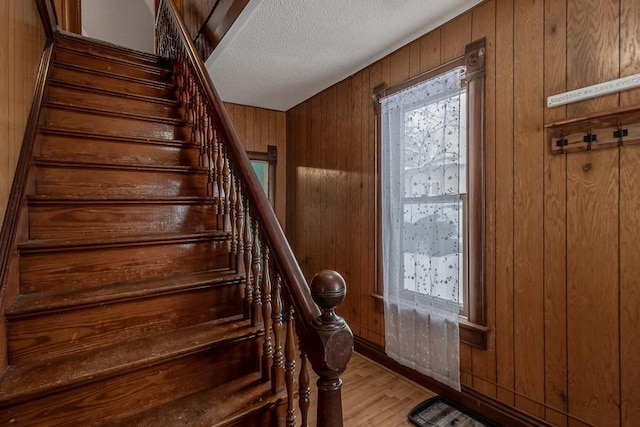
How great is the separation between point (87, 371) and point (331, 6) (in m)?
2.31

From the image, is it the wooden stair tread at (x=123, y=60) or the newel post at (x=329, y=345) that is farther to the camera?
the wooden stair tread at (x=123, y=60)

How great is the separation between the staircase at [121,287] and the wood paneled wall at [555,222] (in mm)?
1563

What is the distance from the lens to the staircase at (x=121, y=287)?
3.62 feet

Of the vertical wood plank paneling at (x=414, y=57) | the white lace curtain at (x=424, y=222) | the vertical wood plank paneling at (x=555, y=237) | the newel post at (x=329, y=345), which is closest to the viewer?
the newel post at (x=329, y=345)

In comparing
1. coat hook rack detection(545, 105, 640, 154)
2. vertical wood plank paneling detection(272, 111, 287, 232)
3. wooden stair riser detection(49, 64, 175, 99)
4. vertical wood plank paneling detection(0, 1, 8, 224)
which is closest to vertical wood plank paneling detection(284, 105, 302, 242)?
vertical wood plank paneling detection(272, 111, 287, 232)

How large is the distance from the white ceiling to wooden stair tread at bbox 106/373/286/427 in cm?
223

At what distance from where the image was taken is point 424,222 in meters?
2.38

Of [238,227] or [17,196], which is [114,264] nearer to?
[17,196]

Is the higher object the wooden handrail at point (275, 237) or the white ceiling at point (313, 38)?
the white ceiling at point (313, 38)

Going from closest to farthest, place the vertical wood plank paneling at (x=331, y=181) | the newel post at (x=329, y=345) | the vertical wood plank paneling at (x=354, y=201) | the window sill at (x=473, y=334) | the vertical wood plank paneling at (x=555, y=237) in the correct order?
1. the newel post at (x=329, y=345)
2. the vertical wood plank paneling at (x=555, y=237)
3. the window sill at (x=473, y=334)
4. the vertical wood plank paneling at (x=354, y=201)
5. the vertical wood plank paneling at (x=331, y=181)

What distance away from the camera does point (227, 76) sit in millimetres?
3197

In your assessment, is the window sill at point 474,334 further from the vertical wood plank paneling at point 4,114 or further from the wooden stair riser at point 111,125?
the vertical wood plank paneling at point 4,114

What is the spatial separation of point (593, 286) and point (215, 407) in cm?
190

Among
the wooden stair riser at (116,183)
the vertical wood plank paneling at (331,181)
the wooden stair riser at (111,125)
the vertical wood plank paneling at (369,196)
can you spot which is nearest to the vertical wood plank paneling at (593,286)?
the vertical wood plank paneling at (369,196)
